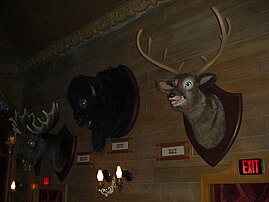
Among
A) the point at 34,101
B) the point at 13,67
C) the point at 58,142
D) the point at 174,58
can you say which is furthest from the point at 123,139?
the point at 13,67

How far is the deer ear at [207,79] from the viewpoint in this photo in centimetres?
418

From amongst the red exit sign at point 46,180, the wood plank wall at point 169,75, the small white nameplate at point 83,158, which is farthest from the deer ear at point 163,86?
the red exit sign at point 46,180

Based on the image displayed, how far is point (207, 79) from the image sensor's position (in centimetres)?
421

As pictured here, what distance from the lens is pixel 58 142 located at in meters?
6.82

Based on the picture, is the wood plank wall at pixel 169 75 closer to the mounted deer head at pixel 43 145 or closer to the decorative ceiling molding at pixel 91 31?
the decorative ceiling molding at pixel 91 31

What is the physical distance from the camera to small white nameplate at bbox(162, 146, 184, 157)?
177 inches

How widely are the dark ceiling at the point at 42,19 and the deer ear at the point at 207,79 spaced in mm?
2183

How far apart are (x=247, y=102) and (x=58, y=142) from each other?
3.91 metres

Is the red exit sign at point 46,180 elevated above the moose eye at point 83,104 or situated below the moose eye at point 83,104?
below

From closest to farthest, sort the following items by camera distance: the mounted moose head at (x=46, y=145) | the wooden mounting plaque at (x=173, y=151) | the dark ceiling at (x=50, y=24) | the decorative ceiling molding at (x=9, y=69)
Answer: the wooden mounting plaque at (x=173, y=151) → the dark ceiling at (x=50, y=24) → the mounted moose head at (x=46, y=145) → the decorative ceiling molding at (x=9, y=69)

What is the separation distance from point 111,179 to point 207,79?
213 cm

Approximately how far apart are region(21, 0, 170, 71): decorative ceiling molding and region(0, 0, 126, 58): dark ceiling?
9 cm

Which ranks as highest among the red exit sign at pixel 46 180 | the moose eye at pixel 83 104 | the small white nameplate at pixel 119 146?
the moose eye at pixel 83 104

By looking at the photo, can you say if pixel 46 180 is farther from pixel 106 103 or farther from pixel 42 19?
pixel 42 19
